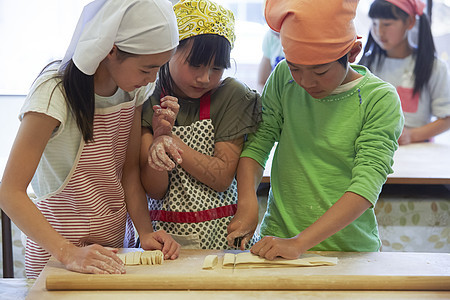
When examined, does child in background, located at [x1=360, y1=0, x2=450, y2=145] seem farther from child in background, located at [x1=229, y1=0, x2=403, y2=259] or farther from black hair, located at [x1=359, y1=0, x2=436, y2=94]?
child in background, located at [x1=229, y1=0, x2=403, y2=259]

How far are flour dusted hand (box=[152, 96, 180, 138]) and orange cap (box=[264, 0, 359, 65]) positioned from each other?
0.32 m

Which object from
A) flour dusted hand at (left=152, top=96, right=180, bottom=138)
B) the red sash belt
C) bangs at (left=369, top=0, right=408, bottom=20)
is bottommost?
the red sash belt

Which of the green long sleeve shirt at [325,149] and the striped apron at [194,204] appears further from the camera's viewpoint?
the striped apron at [194,204]

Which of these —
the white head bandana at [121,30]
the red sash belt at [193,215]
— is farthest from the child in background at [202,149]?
the white head bandana at [121,30]

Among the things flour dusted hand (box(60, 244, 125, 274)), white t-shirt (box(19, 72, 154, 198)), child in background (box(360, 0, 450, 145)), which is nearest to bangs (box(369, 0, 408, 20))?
child in background (box(360, 0, 450, 145))

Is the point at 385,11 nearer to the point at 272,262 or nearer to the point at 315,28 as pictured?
the point at 315,28

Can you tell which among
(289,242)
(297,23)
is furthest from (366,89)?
(289,242)

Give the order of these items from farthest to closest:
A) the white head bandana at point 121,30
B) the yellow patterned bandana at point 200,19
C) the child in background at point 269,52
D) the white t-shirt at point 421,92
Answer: the child in background at point 269,52 → the white t-shirt at point 421,92 → the yellow patterned bandana at point 200,19 → the white head bandana at point 121,30

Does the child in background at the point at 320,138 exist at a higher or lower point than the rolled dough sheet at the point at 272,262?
higher

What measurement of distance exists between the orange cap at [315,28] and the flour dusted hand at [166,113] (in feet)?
1.06

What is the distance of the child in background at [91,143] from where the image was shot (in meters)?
1.31

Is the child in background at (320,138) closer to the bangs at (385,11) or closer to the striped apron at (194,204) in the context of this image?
the striped apron at (194,204)

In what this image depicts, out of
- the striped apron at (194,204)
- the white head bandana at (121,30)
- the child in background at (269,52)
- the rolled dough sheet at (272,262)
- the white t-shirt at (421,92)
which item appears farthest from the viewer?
the child in background at (269,52)

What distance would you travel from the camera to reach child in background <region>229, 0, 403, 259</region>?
54.6 inches
